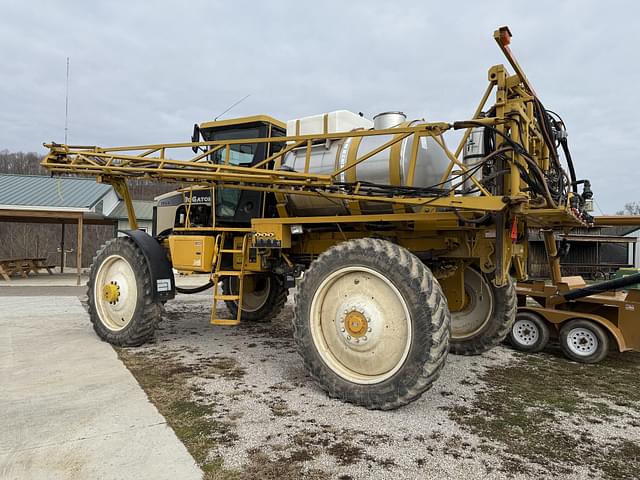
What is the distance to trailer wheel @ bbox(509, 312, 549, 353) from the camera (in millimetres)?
5738

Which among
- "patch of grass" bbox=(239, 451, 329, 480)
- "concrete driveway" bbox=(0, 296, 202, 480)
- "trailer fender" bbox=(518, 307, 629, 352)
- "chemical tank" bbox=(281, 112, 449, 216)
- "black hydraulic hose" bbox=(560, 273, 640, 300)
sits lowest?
"concrete driveway" bbox=(0, 296, 202, 480)

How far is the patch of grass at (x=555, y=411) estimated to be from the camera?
286cm

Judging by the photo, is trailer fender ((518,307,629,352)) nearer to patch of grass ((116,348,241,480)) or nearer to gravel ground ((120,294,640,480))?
gravel ground ((120,294,640,480))

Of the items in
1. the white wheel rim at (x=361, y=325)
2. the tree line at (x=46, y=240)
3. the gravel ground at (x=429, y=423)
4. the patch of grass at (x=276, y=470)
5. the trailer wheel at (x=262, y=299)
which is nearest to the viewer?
the patch of grass at (x=276, y=470)

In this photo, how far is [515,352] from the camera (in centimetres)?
584

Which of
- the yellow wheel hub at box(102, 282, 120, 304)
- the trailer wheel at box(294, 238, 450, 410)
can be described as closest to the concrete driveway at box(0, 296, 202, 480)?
the yellow wheel hub at box(102, 282, 120, 304)

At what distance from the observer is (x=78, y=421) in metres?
3.33

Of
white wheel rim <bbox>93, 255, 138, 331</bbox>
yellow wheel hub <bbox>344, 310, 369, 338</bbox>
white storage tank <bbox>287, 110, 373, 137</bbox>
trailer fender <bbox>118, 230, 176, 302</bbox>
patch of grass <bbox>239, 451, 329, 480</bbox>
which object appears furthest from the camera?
white wheel rim <bbox>93, 255, 138, 331</bbox>

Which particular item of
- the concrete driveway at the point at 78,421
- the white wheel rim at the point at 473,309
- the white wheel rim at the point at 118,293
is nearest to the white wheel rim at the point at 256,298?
the white wheel rim at the point at 118,293

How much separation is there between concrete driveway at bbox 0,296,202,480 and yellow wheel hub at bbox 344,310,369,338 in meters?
1.61

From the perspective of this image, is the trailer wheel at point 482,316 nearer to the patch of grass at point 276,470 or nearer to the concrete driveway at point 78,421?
the patch of grass at point 276,470

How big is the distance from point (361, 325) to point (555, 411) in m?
1.74

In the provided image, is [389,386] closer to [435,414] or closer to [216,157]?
[435,414]

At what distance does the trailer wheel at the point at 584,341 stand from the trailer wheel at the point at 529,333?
0.84 ft
